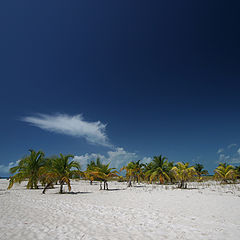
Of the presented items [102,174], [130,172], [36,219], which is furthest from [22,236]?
[130,172]

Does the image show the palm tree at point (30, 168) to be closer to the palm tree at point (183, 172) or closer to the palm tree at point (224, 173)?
the palm tree at point (183, 172)

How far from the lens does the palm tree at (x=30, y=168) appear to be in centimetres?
2128

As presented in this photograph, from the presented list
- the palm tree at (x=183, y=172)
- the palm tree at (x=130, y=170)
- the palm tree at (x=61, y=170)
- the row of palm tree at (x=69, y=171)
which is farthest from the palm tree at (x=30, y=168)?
the palm tree at (x=183, y=172)

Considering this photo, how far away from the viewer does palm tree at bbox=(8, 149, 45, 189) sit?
21281 mm

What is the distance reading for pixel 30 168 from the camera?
21.8 meters

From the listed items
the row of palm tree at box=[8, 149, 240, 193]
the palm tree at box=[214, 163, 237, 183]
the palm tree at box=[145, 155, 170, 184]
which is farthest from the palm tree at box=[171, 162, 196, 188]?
the palm tree at box=[214, 163, 237, 183]

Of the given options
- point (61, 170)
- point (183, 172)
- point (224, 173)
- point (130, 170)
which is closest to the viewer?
point (61, 170)

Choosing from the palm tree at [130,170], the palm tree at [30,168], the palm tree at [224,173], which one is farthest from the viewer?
the palm tree at [224,173]

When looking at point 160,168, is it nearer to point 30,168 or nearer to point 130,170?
point 130,170

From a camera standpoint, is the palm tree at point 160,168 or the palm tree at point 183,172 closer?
the palm tree at point 183,172

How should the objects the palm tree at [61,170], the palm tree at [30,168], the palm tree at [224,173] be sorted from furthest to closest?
the palm tree at [224,173] < the palm tree at [30,168] < the palm tree at [61,170]

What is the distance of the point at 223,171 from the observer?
3095cm

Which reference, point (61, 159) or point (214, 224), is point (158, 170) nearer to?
point (61, 159)

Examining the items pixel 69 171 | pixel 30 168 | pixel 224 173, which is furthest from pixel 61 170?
pixel 224 173
